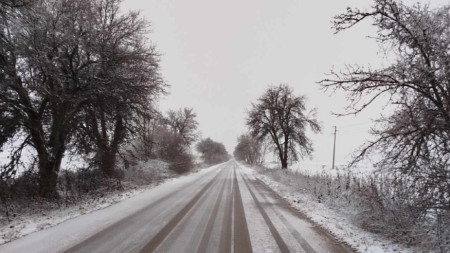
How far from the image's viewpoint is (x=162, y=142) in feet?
115

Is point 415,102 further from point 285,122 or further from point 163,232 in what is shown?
point 285,122

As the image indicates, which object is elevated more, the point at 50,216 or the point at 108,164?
the point at 108,164

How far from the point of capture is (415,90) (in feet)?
20.7

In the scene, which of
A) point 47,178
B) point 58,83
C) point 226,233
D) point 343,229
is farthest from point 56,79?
point 343,229

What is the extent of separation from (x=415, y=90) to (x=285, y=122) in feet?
83.4

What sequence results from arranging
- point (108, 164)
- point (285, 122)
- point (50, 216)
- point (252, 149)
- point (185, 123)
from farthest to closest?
point (252, 149) → point (185, 123) → point (285, 122) → point (108, 164) → point (50, 216)

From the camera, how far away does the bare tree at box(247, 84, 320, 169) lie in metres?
31.0

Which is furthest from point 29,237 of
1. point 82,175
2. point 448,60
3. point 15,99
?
point 448,60

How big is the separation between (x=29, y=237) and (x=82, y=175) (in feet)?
27.8

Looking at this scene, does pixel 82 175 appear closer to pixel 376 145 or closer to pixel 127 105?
pixel 127 105

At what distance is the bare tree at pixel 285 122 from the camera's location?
31.0 meters

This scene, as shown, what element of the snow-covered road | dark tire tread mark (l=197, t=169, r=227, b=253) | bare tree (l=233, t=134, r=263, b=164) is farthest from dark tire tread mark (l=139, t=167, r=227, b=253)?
bare tree (l=233, t=134, r=263, b=164)

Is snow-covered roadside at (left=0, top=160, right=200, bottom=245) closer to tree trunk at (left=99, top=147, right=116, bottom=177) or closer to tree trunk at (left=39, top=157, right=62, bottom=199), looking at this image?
tree trunk at (left=39, top=157, right=62, bottom=199)

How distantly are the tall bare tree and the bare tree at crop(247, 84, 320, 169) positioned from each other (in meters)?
24.2
